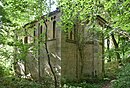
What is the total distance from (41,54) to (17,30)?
12.4 ft

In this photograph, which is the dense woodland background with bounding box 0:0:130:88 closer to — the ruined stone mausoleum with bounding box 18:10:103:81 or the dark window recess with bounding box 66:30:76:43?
the ruined stone mausoleum with bounding box 18:10:103:81

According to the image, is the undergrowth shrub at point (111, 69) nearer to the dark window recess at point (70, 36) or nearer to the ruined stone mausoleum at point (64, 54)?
the ruined stone mausoleum at point (64, 54)

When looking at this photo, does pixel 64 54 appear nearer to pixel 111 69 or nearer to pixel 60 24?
pixel 60 24

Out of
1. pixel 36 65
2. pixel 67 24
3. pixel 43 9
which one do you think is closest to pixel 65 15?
pixel 67 24

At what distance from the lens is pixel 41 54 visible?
17.9m

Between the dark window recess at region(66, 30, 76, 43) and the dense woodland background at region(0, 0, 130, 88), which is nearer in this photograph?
the dense woodland background at region(0, 0, 130, 88)

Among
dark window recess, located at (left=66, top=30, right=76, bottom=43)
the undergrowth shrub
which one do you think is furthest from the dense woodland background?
the undergrowth shrub

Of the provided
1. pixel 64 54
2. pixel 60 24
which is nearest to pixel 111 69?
pixel 64 54

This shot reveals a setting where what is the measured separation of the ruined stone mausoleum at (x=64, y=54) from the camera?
16.4 metres

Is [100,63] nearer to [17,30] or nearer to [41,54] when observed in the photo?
[41,54]

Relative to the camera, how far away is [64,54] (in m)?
16.5

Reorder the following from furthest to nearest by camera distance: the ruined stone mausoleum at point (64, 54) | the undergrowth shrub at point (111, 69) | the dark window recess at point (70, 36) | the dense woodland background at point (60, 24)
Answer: the undergrowth shrub at point (111, 69) < the dark window recess at point (70, 36) < the ruined stone mausoleum at point (64, 54) < the dense woodland background at point (60, 24)

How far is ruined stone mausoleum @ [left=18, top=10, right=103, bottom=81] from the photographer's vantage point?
53.7ft

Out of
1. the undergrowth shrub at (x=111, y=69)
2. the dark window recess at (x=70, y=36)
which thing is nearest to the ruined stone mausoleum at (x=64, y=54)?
the dark window recess at (x=70, y=36)
